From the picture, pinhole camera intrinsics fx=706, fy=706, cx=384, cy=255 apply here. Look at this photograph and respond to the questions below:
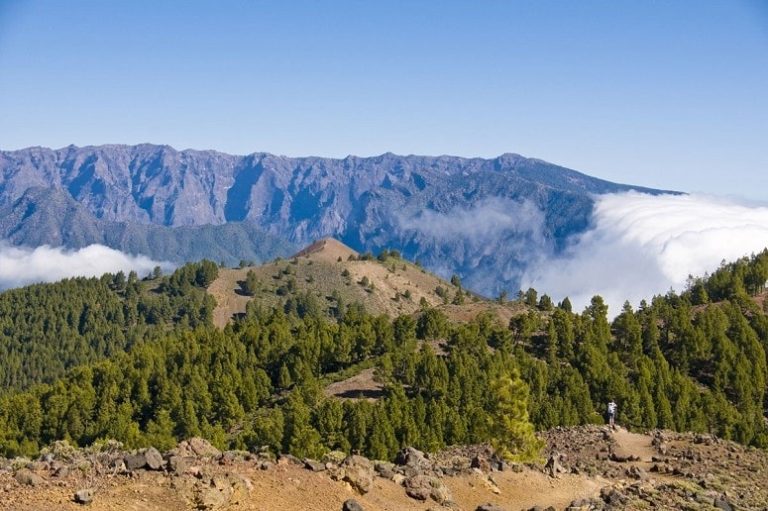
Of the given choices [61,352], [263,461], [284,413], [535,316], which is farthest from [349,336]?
[61,352]

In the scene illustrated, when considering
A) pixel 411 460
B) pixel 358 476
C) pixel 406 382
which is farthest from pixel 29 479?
pixel 406 382

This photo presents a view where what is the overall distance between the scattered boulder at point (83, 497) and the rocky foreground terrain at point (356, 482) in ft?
0.11

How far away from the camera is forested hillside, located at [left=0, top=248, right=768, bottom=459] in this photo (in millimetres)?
76938

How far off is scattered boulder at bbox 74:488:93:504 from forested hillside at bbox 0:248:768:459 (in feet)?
129

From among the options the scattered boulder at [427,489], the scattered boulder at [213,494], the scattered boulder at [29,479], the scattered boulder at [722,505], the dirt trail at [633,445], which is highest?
the scattered boulder at [29,479]

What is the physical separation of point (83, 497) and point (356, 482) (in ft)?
36.4

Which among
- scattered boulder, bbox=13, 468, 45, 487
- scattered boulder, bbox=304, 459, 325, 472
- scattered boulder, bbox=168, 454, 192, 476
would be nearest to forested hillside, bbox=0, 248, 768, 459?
scattered boulder, bbox=304, 459, 325, 472

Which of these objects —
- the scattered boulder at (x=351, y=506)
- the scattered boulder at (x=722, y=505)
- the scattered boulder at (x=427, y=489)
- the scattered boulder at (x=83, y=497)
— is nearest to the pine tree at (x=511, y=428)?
Answer: the scattered boulder at (x=722, y=505)

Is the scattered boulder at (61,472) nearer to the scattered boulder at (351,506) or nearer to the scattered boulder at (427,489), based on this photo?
the scattered boulder at (351,506)

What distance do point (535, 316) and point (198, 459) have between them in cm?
8962

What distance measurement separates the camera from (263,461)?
30.9 m

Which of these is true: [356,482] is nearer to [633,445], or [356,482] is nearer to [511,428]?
[511,428]

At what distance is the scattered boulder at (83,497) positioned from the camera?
23531 mm

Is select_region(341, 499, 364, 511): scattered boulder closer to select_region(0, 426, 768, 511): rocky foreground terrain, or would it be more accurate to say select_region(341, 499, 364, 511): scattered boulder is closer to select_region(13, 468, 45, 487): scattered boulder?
select_region(0, 426, 768, 511): rocky foreground terrain
